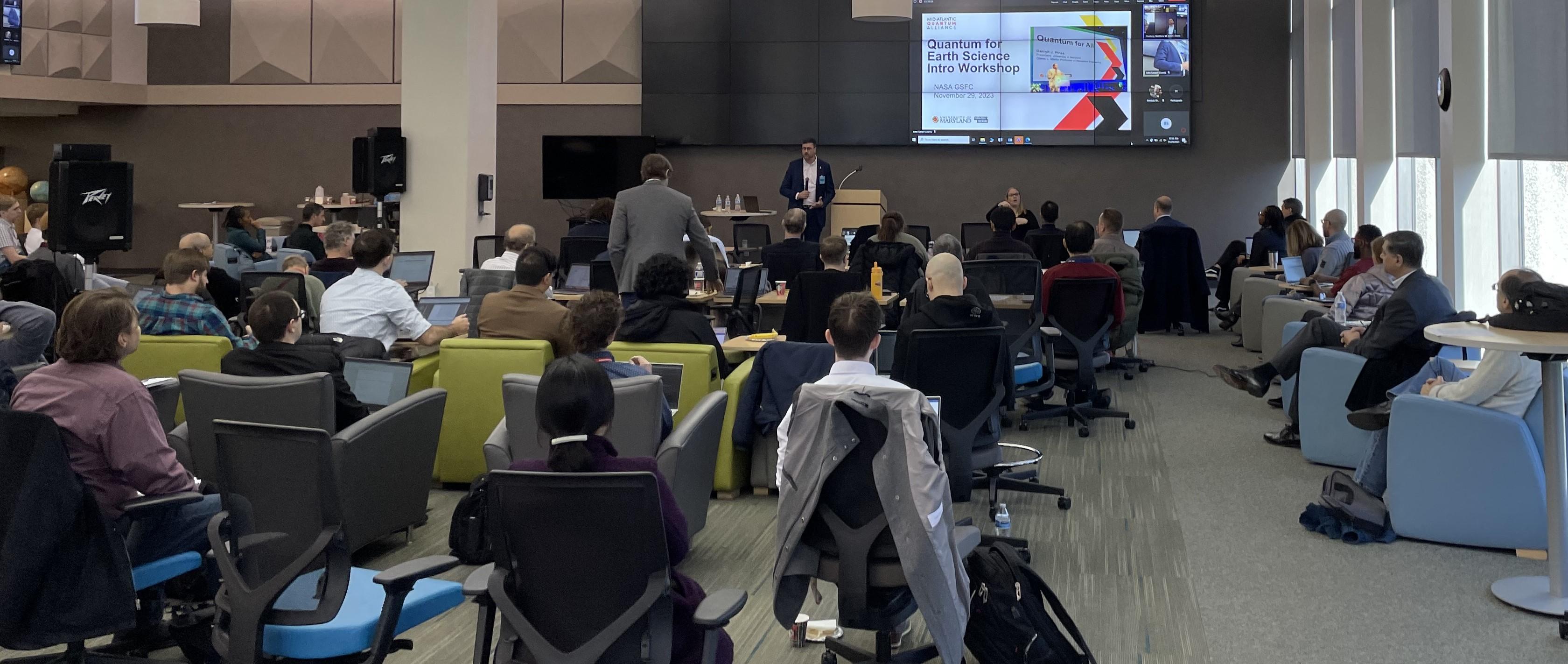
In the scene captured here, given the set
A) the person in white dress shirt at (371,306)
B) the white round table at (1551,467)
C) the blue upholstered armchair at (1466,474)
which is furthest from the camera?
the person in white dress shirt at (371,306)

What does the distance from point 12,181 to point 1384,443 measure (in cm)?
1568

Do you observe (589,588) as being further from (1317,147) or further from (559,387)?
(1317,147)

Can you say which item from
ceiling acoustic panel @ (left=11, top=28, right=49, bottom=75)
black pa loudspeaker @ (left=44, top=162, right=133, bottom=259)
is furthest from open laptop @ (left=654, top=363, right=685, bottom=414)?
ceiling acoustic panel @ (left=11, top=28, right=49, bottom=75)

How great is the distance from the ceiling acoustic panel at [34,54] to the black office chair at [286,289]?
411 inches

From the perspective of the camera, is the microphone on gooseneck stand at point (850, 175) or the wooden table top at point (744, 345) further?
the microphone on gooseneck stand at point (850, 175)

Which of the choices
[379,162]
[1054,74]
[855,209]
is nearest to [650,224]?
[379,162]

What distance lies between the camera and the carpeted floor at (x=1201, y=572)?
4.30 m

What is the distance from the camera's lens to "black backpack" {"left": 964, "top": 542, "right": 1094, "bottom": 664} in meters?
3.75

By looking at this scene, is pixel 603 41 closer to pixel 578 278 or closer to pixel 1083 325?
pixel 578 278

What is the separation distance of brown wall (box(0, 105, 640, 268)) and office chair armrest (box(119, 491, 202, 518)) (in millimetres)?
12990

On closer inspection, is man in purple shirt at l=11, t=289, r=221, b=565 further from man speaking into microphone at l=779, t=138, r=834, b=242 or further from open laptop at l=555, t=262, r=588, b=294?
man speaking into microphone at l=779, t=138, r=834, b=242

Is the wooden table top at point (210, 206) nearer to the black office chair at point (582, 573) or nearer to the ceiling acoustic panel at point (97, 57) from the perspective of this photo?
the ceiling acoustic panel at point (97, 57)

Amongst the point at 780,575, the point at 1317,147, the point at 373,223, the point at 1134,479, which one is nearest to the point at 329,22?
the point at 373,223

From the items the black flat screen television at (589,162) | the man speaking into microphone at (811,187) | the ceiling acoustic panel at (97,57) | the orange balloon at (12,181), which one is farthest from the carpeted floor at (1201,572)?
the ceiling acoustic panel at (97,57)
